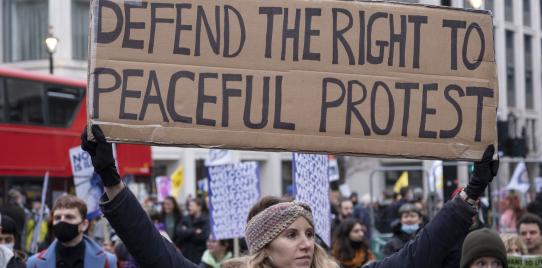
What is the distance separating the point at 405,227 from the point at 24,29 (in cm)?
3185

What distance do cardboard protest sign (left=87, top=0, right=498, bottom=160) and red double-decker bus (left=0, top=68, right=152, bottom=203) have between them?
15942 millimetres

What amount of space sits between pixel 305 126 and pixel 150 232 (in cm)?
87

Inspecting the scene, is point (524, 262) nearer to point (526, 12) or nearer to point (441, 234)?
point (441, 234)

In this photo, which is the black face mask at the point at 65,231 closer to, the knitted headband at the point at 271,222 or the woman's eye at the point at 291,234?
the knitted headband at the point at 271,222

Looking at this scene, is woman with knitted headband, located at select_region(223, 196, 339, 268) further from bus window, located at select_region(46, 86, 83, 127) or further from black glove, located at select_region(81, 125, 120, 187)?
bus window, located at select_region(46, 86, 83, 127)

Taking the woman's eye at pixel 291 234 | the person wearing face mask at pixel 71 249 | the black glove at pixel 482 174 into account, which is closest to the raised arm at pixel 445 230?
the black glove at pixel 482 174

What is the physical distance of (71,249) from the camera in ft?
21.7

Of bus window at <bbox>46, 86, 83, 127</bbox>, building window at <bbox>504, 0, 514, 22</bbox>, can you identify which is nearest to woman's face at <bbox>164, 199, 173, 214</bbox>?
bus window at <bbox>46, 86, 83, 127</bbox>

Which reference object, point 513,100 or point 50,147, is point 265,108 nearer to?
point 50,147

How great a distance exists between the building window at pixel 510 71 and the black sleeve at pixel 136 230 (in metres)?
43.6

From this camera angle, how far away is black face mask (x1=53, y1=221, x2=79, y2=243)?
6.51m

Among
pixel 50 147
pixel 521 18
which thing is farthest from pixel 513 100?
pixel 50 147

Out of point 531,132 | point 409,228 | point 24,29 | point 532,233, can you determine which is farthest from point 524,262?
point 531,132

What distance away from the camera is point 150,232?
403cm
